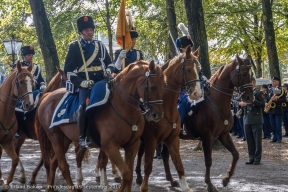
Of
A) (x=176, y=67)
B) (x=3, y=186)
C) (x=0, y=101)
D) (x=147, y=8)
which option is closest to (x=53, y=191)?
(x=3, y=186)

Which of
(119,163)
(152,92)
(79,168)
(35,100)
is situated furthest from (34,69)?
(152,92)

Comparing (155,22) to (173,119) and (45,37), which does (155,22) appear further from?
(173,119)

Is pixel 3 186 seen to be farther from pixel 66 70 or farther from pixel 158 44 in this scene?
pixel 158 44

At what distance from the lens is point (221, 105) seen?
10.9 metres

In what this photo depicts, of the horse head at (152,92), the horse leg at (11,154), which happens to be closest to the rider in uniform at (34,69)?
the horse leg at (11,154)

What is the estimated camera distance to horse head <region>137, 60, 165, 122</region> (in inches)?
305

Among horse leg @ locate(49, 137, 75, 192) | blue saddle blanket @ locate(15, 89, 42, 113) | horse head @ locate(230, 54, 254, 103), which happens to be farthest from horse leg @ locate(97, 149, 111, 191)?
horse head @ locate(230, 54, 254, 103)

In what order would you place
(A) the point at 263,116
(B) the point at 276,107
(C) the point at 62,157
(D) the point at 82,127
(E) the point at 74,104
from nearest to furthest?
(D) the point at 82,127 → (E) the point at 74,104 → (C) the point at 62,157 → (B) the point at 276,107 → (A) the point at 263,116

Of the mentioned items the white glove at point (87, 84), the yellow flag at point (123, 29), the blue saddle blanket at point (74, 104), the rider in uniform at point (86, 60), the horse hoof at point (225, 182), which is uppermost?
the yellow flag at point (123, 29)

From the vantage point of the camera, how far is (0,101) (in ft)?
35.1

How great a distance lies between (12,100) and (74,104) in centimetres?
198

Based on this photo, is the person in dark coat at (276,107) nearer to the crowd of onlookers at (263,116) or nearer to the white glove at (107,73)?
the crowd of onlookers at (263,116)

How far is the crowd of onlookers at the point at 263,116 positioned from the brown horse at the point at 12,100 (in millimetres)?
6289

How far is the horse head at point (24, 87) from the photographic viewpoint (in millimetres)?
10164
